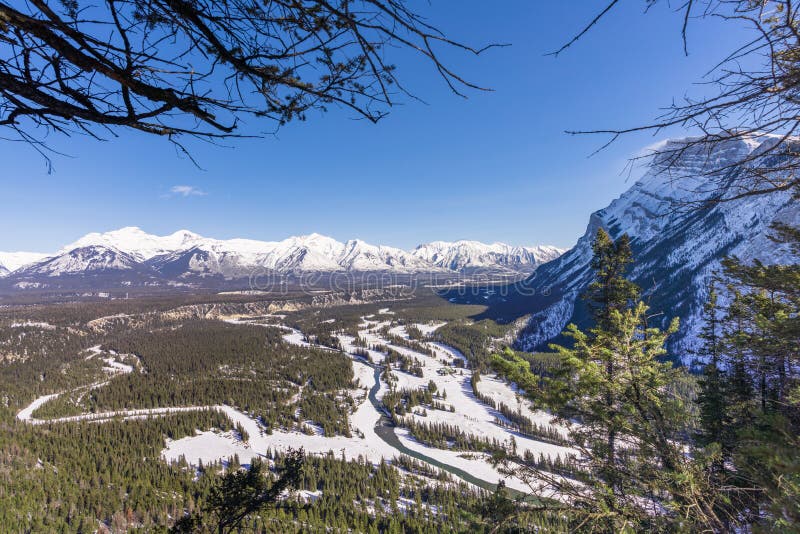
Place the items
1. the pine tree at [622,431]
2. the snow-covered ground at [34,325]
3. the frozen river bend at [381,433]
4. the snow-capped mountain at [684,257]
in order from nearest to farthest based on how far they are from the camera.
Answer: the pine tree at [622,431] → the frozen river bend at [381,433] → the snow-capped mountain at [684,257] → the snow-covered ground at [34,325]

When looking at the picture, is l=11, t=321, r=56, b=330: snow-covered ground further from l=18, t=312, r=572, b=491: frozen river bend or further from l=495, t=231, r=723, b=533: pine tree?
l=495, t=231, r=723, b=533: pine tree

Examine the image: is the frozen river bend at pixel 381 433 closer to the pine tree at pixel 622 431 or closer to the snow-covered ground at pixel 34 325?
the pine tree at pixel 622 431

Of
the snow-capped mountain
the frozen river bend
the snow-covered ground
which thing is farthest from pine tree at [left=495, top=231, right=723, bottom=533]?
the snow-covered ground

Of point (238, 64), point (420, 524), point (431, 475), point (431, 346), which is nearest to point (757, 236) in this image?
point (431, 346)

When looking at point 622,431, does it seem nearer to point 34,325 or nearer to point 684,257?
point 684,257

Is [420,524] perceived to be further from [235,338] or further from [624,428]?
[235,338]

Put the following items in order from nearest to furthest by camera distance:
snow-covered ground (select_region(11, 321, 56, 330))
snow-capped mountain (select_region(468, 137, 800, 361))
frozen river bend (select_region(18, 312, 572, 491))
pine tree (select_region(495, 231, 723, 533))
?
pine tree (select_region(495, 231, 723, 533))
frozen river bend (select_region(18, 312, 572, 491))
snow-capped mountain (select_region(468, 137, 800, 361))
snow-covered ground (select_region(11, 321, 56, 330))

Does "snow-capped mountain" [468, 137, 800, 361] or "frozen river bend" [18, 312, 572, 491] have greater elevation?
"snow-capped mountain" [468, 137, 800, 361]

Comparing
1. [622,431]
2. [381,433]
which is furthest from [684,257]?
[622,431]

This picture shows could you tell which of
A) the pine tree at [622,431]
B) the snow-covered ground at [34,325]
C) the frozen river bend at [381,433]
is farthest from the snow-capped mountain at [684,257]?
the snow-covered ground at [34,325]
